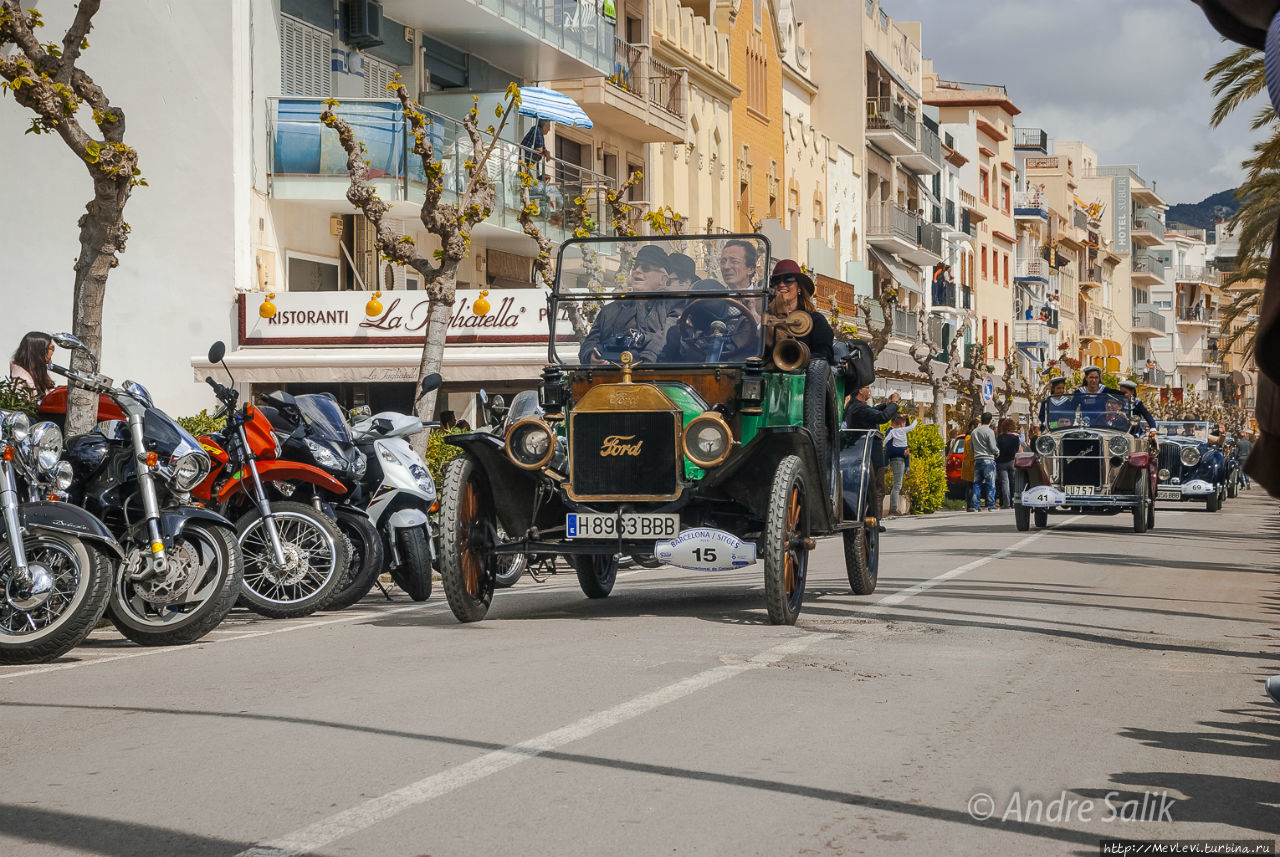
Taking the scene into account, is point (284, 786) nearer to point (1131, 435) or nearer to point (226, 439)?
point (226, 439)

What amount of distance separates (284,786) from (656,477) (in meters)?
5.06

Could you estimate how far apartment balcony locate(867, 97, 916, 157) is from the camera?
62062 millimetres

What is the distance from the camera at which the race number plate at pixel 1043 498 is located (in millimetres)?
23750

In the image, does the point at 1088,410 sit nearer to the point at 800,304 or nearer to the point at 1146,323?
the point at 800,304

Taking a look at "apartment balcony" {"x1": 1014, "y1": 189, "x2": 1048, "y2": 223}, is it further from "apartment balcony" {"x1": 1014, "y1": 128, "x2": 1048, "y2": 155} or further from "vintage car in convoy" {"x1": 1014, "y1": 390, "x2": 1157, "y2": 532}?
"vintage car in convoy" {"x1": 1014, "y1": 390, "x2": 1157, "y2": 532}

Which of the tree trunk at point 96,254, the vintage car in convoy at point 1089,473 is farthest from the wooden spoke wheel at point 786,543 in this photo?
the vintage car in convoy at point 1089,473

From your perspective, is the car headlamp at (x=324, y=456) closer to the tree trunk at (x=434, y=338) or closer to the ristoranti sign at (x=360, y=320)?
the tree trunk at (x=434, y=338)

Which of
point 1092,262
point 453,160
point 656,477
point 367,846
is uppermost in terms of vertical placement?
point 1092,262

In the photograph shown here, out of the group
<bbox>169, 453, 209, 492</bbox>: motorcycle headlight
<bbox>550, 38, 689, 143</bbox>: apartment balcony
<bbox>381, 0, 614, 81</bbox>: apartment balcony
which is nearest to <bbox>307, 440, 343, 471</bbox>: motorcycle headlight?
<bbox>169, 453, 209, 492</bbox>: motorcycle headlight

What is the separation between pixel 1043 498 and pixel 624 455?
14573mm

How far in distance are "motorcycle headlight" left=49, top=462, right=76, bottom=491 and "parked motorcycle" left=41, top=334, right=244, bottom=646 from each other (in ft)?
0.11

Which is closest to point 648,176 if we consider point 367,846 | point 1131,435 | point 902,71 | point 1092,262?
point 1131,435

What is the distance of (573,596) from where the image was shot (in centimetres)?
1307

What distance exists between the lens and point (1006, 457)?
112 feet
